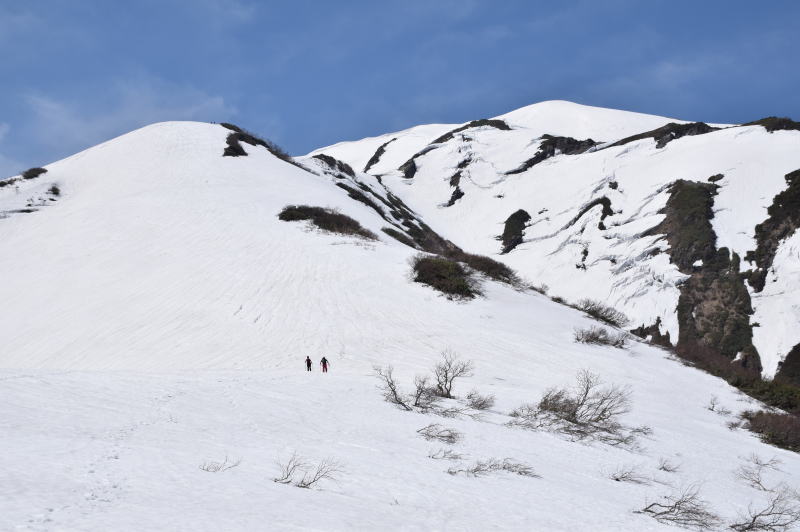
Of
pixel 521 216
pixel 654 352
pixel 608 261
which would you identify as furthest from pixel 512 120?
pixel 654 352

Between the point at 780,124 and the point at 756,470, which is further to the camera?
the point at 780,124

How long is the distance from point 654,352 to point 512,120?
3544 inches

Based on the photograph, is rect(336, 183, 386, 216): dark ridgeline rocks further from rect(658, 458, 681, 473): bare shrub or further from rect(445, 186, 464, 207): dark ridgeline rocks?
rect(658, 458, 681, 473): bare shrub

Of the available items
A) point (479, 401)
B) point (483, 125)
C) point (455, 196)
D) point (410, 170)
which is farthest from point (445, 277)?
point (483, 125)

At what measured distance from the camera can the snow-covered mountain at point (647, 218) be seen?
31.3 meters

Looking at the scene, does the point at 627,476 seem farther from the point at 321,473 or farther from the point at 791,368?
the point at 791,368

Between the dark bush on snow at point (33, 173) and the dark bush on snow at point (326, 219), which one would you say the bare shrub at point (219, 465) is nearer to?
the dark bush on snow at point (326, 219)

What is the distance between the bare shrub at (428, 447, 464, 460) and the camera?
760cm

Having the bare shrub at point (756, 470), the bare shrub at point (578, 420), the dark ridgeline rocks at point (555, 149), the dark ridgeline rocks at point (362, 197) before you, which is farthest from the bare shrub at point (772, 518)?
the dark ridgeline rocks at point (555, 149)

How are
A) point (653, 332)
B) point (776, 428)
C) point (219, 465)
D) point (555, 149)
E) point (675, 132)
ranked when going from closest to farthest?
1. point (219, 465)
2. point (776, 428)
3. point (653, 332)
4. point (675, 132)
5. point (555, 149)

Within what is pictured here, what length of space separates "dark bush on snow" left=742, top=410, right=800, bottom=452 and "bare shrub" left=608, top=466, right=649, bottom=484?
721 cm

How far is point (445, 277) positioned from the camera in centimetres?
2269

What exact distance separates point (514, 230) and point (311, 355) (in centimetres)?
4243

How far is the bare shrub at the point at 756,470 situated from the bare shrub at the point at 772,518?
558mm
